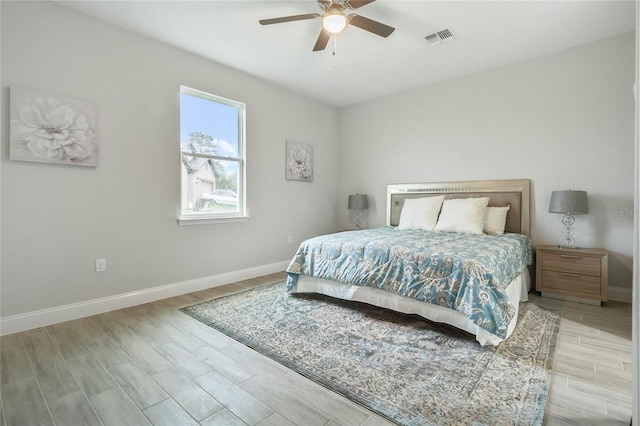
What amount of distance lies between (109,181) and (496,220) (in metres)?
4.02

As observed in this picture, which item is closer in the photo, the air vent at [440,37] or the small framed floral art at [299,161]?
the air vent at [440,37]

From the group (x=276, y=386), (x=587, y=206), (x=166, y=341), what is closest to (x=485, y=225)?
(x=587, y=206)

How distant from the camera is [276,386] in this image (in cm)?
161

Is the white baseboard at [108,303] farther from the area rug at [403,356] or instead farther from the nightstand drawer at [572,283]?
the nightstand drawer at [572,283]

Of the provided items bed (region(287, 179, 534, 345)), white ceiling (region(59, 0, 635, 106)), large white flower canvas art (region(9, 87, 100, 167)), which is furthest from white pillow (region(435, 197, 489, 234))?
large white flower canvas art (region(9, 87, 100, 167))

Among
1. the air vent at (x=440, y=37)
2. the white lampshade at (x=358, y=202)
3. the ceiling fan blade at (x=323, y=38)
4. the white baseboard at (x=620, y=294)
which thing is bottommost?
the white baseboard at (x=620, y=294)

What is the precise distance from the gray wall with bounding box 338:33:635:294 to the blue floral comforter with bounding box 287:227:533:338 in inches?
29.7

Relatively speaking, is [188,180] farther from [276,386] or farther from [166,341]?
[276,386]

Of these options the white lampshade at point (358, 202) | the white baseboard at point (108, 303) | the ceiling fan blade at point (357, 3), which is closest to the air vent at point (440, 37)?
the ceiling fan blade at point (357, 3)

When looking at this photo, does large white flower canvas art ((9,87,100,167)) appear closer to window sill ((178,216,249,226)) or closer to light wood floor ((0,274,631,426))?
window sill ((178,216,249,226))

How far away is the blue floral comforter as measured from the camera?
6.55 ft

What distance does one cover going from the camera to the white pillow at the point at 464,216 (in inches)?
131

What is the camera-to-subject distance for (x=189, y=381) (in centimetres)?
166

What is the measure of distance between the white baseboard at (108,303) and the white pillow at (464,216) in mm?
2501
